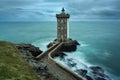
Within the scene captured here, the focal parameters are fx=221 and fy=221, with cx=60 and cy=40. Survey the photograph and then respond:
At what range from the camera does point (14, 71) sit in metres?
18.0

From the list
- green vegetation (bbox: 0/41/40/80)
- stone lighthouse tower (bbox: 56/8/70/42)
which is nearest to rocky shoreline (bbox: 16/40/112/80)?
green vegetation (bbox: 0/41/40/80)

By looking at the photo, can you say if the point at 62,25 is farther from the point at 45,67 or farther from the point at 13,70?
the point at 13,70

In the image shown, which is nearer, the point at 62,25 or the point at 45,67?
the point at 45,67

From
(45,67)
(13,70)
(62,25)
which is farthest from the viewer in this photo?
(62,25)

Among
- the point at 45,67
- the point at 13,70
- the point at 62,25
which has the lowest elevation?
the point at 45,67

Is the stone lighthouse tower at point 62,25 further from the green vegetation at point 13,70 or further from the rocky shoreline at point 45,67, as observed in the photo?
the green vegetation at point 13,70

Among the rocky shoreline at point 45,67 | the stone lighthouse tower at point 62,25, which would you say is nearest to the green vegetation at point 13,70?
the rocky shoreline at point 45,67

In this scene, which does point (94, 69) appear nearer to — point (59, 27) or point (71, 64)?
point (71, 64)

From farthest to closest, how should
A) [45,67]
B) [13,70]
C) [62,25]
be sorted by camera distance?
1. [62,25]
2. [45,67]
3. [13,70]

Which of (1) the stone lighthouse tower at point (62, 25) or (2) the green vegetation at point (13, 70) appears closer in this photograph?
(2) the green vegetation at point (13, 70)

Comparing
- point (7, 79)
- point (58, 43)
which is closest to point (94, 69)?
point (58, 43)

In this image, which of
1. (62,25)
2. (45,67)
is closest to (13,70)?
(45,67)

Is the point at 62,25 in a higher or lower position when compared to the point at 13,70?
lower

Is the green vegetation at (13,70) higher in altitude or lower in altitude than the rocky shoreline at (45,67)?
higher
